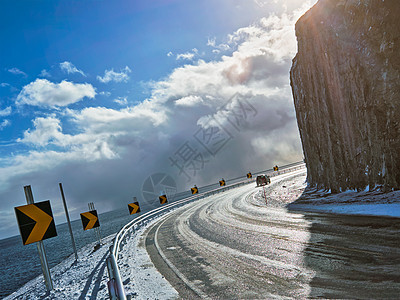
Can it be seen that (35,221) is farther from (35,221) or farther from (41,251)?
(41,251)

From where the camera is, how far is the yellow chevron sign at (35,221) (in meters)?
7.42

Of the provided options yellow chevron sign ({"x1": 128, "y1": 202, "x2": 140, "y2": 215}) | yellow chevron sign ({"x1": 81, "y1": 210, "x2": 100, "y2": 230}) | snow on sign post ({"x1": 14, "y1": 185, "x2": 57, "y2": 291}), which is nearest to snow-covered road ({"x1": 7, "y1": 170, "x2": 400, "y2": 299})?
snow on sign post ({"x1": 14, "y1": 185, "x2": 57, "y2": 291})

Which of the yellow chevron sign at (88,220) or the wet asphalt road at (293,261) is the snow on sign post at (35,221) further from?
the yellow chevron sign at (88,220)

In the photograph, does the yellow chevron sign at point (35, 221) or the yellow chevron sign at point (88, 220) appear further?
the yellow chevron sign at point (88, 220)

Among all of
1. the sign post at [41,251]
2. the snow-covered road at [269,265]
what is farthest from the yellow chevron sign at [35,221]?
the snow-covered road at [269,265]

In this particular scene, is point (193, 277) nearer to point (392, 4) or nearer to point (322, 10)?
point (392, 4)

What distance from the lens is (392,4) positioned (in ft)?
50.2

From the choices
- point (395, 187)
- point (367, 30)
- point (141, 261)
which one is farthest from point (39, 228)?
point (367, 30)

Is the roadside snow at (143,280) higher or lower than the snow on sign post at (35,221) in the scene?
lower

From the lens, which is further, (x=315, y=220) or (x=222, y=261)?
(x=315, y=220)

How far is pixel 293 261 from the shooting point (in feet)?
22.8

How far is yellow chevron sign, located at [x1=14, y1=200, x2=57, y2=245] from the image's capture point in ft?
24.3

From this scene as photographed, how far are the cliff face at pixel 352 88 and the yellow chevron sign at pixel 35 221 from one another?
16978 mm

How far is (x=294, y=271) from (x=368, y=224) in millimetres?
5071
